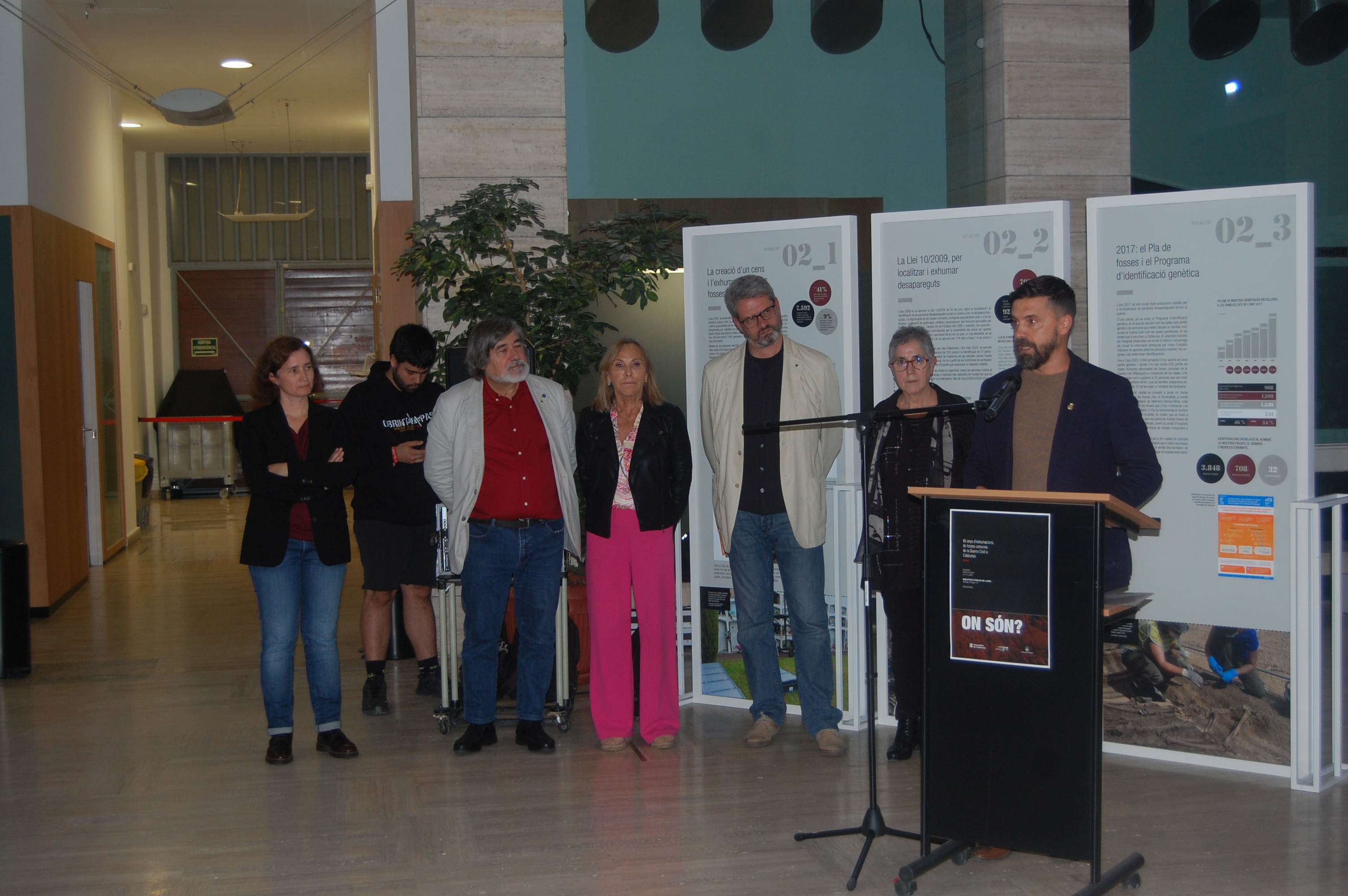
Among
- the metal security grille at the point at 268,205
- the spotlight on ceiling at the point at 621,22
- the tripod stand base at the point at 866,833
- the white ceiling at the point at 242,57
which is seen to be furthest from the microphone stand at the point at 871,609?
the metal security grille at the point at 268,205

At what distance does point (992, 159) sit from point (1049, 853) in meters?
→ 3.83

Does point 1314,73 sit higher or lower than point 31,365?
higher

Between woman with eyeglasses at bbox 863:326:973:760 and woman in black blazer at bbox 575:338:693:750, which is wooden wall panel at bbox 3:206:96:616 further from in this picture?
woman with eyeglasses at bbox 863:326:973:760

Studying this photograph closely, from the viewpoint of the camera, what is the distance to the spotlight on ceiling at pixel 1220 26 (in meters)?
6.52

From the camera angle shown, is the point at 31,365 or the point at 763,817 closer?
the point at 763,817

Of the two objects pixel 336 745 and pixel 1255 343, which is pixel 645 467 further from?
pixel 1255 343

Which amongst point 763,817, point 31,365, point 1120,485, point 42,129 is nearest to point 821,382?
point 1120,485

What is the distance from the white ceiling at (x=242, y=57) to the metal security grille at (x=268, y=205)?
1.17 meters

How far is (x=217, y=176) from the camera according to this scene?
1575cm

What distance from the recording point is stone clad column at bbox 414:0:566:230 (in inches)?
217

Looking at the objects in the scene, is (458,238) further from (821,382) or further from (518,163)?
(821,382)

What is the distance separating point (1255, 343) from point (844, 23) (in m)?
2.98

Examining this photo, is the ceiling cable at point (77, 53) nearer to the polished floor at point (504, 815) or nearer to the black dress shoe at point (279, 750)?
the polished floor at point (504, 815)

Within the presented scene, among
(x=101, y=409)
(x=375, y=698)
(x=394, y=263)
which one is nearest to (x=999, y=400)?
(x=375, y=698)
